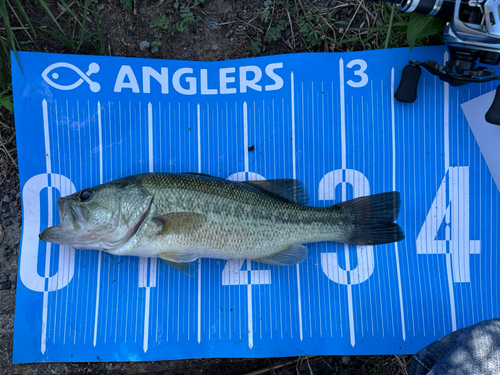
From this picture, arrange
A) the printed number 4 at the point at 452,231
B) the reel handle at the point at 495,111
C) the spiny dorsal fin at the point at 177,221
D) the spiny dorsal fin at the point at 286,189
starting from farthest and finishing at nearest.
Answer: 1. the printed number 4 at the point at 452,231
2. the spiny dorsal fin at the point at 286,189
3. the reel handle at the point at 495,111
4. the spiny dorsal fin at the point at 177,221

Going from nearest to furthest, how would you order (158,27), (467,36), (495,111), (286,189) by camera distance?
(467,36) → (495,111) → (286,189) → (158,27)

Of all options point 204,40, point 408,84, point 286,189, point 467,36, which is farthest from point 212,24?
point 467,36

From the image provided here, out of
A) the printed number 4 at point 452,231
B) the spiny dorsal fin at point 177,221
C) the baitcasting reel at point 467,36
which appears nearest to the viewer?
the baitcasting reel at point 467,36

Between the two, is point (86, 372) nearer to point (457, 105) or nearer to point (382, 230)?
point (382, 230)

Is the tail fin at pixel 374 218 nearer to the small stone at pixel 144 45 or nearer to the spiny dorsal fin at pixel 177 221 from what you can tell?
the spiny dorsal fin at pixel 177 221

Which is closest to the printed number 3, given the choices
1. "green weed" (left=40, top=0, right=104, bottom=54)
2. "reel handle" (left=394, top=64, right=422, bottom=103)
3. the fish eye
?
"reel handle" (left=394, top=64, right=422, bottom=103)

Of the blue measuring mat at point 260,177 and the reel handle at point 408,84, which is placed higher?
the reel handle at point 408,84

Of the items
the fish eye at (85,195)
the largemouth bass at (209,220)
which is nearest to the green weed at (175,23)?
the largemouth bass at (209,220)

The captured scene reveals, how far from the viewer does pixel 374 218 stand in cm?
260

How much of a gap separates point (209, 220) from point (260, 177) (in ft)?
2.03

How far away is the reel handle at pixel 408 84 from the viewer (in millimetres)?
2699

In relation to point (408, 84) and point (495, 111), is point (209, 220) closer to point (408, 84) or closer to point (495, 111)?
point (408, 84)

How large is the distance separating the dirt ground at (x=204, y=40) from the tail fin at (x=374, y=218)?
1.07 metres

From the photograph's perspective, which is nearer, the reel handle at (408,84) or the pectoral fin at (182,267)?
the pectoral fin at (182,267)
